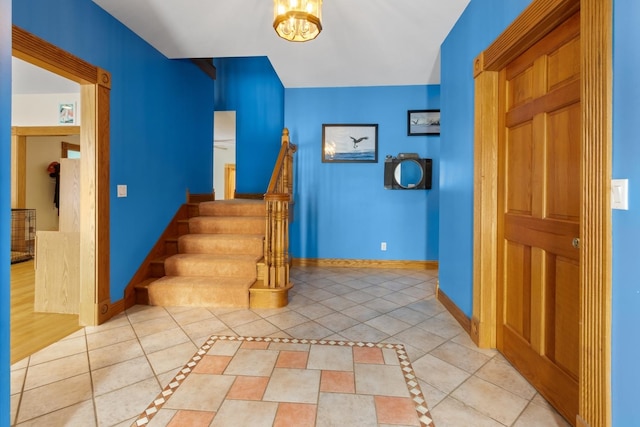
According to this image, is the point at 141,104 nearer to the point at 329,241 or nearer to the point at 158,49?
the point at 158,49

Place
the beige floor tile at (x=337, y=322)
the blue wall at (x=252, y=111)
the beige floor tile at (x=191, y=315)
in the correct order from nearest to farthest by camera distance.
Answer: the beige floor tile at (x=337, y=322) → the beige floor tile at (x=191, y=315) → the blue wall at (x=252, y=111)

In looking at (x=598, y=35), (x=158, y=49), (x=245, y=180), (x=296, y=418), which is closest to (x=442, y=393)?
(x=296, y=418)

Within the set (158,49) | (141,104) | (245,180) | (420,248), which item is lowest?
(420,248)

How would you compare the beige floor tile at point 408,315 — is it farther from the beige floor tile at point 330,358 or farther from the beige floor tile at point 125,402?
the beige floor tile at point 125,402

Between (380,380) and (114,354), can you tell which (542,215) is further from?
(114,354)

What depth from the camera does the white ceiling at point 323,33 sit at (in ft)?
7.72

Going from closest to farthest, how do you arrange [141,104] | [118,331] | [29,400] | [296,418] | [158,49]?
[296,418] < [29,400] < [118,331] < [141,104] < [158,49]

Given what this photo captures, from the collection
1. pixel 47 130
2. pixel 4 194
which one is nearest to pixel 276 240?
pixel 4 194

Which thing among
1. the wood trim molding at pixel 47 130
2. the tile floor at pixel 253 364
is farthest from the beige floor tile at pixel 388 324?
the wood trim molding at pixel 47 130

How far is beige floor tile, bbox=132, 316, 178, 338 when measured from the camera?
2.23 m

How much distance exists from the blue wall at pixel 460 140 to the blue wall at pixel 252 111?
3.38 metres

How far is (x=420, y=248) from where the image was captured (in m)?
4.15

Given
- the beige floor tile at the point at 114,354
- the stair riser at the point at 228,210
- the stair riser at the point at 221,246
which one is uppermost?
the stair riser at the point at 228,210

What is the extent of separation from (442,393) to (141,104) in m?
3.39
